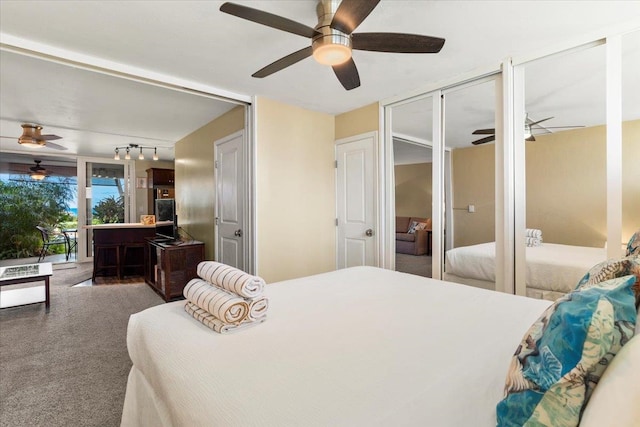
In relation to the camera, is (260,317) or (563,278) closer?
(260,317)

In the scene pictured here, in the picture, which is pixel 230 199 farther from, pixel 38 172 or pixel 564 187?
pixel 38 172

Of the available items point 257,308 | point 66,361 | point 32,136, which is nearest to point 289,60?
point 257,308

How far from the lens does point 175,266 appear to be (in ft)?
12.7

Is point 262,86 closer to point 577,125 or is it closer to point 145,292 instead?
point 577,125

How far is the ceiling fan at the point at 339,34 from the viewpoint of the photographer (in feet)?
4.93

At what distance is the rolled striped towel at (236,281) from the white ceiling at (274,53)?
1.58 metres

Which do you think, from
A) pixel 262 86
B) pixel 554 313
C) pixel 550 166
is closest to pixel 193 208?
pixel 262 86

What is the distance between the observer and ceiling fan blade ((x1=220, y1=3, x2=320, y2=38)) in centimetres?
147

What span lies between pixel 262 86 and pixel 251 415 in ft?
9.70

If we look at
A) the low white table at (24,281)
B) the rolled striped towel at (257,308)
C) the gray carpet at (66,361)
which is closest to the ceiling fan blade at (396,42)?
the rolled striped towel at (257,308)

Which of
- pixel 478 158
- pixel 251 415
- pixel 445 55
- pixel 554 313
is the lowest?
pixel 251 415

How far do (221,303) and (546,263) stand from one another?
92.4 inches

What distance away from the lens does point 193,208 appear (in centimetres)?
507

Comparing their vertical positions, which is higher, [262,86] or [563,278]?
[262,86]
